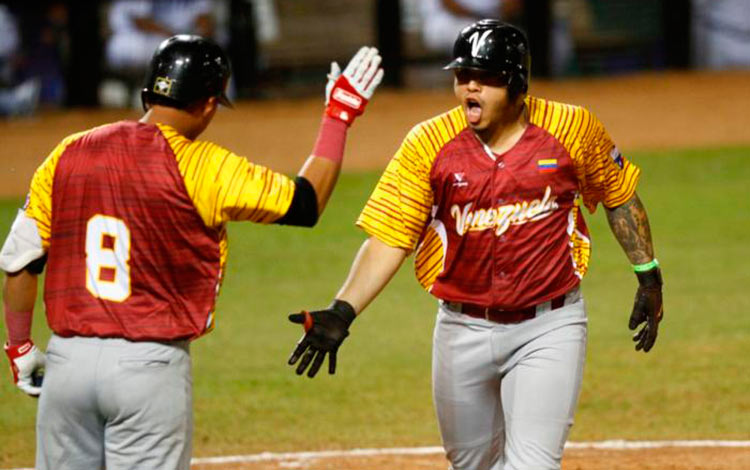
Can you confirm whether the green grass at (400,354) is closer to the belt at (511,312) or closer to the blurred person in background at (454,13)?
the belt at (511,312)

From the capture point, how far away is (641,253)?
5.61m

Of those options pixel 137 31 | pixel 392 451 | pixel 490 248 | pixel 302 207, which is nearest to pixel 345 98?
pixel 302 207

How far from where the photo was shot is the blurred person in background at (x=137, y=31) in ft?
73.3

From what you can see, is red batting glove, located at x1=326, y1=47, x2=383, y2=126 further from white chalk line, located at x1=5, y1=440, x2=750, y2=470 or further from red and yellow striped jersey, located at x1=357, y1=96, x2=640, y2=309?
white chalk line, located at x1=5, y1=440, x2=750, y2=470

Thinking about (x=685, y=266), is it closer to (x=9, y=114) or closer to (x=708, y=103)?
(x=708, y=103)

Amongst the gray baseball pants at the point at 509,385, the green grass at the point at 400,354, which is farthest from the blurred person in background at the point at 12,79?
the gray baseball pants at the point at 509,385

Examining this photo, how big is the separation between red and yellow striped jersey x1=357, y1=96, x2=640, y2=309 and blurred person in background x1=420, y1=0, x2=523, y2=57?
55.8 feet

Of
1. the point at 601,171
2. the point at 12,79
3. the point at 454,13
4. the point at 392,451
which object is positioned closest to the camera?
the point at 601,171

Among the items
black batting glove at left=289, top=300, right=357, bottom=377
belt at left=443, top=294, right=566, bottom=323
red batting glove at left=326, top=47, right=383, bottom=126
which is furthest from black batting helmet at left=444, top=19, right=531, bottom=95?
black batting glove at left=289, top=300, right=357, bottom=377

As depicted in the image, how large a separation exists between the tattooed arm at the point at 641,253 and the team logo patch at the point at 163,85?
191 centimetres

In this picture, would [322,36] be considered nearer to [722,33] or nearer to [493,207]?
[722,33]

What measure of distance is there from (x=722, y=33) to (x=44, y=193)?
19.2 meters

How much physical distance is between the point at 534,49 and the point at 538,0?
0.74 metres

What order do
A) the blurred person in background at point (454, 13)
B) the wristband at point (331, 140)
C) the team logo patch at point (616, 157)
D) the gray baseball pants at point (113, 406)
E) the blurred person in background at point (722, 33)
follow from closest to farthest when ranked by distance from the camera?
the gray baseball pants at point (113, 406) < the wristband at point (331, 140) < the team logo patch at point (616, 157) < the blurred person in background at point (722, 33) < the blurred person in background at point (454, 13)
